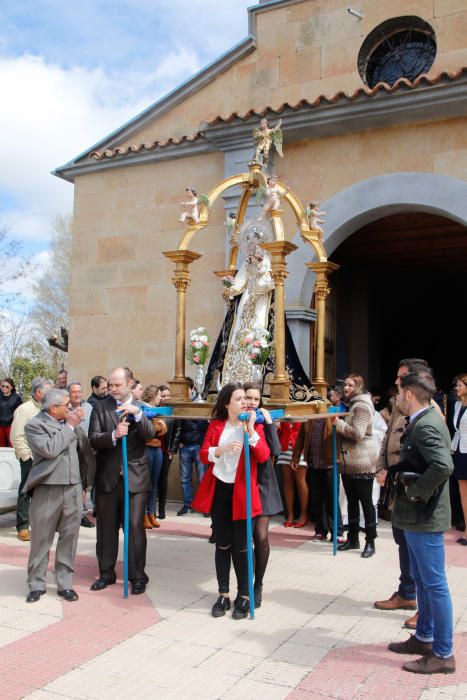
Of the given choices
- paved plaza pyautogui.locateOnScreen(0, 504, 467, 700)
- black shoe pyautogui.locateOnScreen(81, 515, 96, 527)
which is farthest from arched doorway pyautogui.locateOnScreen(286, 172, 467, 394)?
paved plaza pyautogui.locateOnScreen(0, 504, 467, 700)

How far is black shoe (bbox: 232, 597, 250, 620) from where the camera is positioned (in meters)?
4.71

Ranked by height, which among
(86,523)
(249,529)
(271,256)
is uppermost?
(271,256)

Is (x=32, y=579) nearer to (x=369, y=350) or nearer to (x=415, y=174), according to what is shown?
(x=415, y=174)

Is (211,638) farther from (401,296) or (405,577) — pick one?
(401,296)

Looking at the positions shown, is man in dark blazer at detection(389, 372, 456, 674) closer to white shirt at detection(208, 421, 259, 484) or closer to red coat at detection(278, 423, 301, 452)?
white shirt at detection(208, 421, 259, 484)

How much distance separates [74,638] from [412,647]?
212 cm

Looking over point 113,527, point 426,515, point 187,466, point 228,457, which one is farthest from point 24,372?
point 426,515

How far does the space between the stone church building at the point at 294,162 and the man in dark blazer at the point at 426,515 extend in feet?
15.7

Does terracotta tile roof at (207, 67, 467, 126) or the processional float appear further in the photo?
terracotta tile roof at (207, 67, 467, 126)

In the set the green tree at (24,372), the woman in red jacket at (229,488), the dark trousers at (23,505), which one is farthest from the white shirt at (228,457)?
the green tree at (24,372)

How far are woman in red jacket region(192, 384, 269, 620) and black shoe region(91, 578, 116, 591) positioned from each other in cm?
111

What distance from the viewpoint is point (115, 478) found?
5.46 m

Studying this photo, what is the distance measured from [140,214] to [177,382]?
440 centimetres

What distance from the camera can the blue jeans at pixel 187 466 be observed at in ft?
28.7
